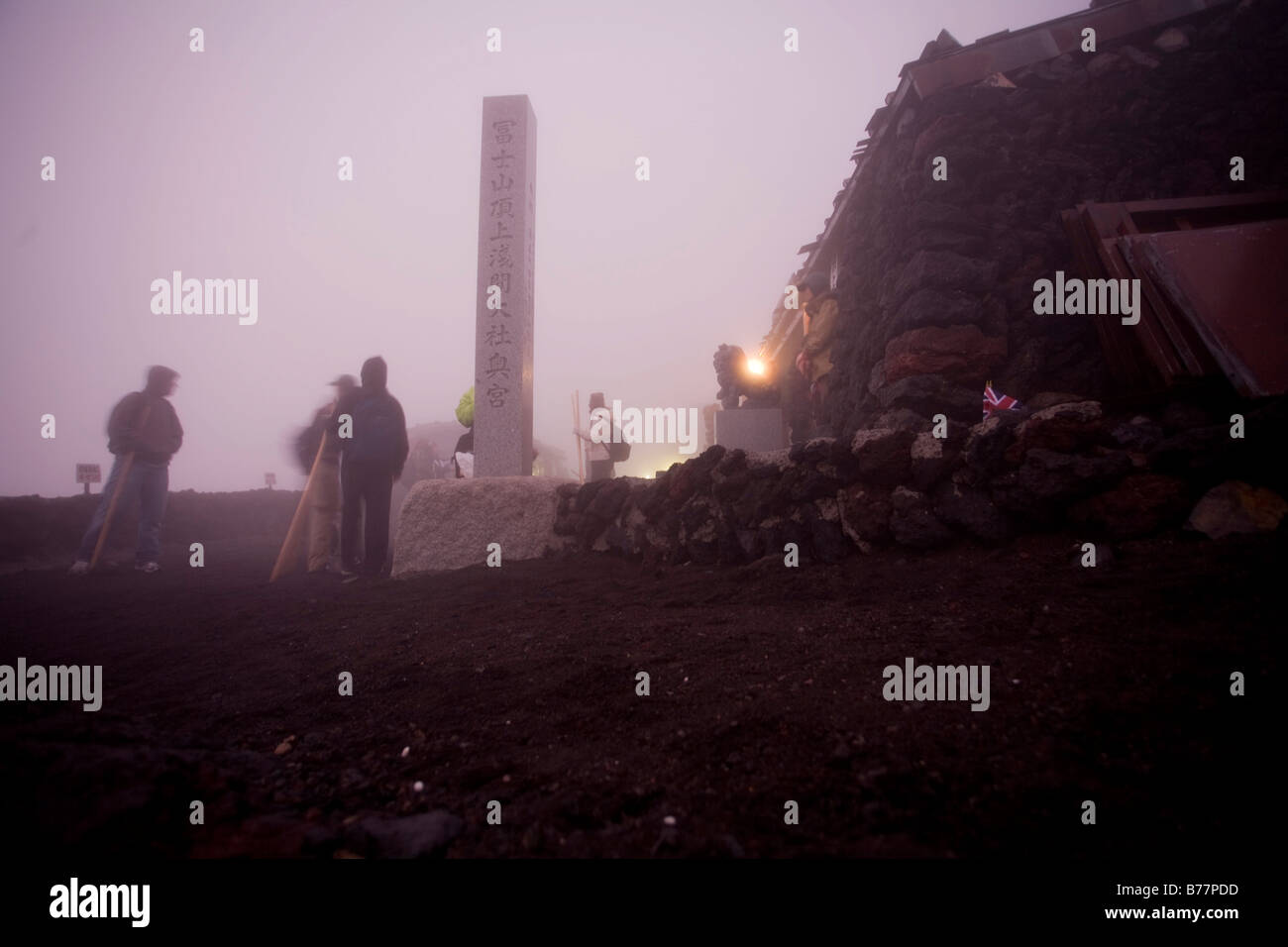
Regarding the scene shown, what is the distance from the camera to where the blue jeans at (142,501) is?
6.27 metres

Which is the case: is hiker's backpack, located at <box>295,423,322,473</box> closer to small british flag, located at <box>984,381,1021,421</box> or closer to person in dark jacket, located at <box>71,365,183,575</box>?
person in dark jacket, located at <box>71,365,183,575</box>

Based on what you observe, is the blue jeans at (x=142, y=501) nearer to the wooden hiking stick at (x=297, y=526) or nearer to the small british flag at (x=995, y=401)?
the wooden hiking stick at (x=297, y=526)

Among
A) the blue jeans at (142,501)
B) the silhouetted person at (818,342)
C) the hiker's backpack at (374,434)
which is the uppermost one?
the silhouetted person at (818,342)

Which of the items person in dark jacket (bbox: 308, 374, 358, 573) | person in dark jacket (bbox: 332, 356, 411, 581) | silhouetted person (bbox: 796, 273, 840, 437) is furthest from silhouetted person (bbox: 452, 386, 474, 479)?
silhouetted person (bbox: 796, 273, 840, 437)

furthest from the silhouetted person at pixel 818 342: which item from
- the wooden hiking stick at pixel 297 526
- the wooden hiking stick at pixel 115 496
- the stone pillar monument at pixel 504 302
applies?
the wooden hiking stick at pixel 115 496

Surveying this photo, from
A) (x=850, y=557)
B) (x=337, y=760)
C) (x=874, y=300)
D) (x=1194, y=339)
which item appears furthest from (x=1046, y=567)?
(x=874, y=300)

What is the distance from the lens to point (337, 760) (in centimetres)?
171

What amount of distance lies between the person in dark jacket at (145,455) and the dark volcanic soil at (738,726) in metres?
4.09

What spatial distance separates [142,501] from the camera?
6.43m

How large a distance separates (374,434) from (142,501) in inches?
144

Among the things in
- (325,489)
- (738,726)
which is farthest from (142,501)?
(738,726)

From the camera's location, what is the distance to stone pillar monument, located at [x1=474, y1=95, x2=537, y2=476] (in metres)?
6.19

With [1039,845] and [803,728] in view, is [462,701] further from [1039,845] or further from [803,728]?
[1039,845]

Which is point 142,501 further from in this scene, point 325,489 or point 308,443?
point 325,489
